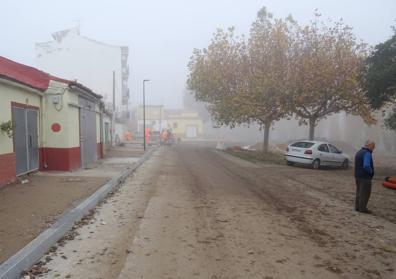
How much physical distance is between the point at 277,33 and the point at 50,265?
82.5ft

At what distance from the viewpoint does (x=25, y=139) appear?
1408 centimetres

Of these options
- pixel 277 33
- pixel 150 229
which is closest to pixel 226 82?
pixel 277 33

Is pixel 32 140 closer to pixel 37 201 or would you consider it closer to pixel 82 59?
pixel 37 201

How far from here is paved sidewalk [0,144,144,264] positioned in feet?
23.2

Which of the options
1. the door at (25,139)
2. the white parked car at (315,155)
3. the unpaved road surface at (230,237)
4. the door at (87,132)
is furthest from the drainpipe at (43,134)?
the white parked car at (315,155)

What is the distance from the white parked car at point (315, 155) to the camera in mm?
21625

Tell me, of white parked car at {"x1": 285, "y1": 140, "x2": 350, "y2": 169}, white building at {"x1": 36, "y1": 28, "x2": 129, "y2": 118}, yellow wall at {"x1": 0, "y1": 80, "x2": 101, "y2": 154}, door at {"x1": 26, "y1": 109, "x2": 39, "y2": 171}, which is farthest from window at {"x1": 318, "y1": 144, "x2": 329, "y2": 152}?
white building at {"x1": 36, "y1": 28, "x2": 129, "y2": 118}

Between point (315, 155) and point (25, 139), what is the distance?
43.2 feet

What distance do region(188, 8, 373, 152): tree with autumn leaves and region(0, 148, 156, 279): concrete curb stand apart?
16010 millimetres

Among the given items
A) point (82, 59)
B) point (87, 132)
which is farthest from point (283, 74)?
point (82, 59)

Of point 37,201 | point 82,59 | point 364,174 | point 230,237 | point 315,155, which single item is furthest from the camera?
point 82,59

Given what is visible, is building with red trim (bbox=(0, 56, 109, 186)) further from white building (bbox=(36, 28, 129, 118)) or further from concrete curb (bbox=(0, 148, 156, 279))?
white building (bbox=(36, 28, 129, 118))

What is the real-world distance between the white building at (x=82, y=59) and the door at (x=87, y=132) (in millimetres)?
29850

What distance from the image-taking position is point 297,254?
6438mm
